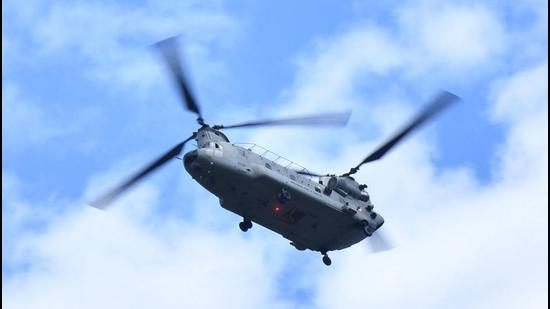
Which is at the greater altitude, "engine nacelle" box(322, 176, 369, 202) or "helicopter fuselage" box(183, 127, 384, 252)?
"engine nacelle" box(322, 176, 369, 202)

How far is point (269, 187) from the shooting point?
51250 mm

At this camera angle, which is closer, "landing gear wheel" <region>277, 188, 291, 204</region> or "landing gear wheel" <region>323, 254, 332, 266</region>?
"landing gear wheel" <region>277, 188, 291, 204</region>

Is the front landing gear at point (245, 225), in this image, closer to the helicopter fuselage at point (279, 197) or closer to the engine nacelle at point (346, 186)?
the helicopter fuselage at point (279, 197)

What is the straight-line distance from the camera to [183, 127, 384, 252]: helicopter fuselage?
50031 millimetres

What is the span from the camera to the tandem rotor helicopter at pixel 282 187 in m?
50.3

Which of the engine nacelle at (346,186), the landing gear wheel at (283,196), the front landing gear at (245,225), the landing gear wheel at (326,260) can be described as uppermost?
the engine nacelle at (346,186)

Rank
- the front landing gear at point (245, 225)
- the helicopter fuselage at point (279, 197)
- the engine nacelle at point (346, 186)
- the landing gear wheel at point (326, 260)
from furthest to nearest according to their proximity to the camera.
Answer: the landing gear wheel at point (326, 260)
the engine nacelle at point (346, 186)
the front landing gear at point (245, 225)
the helicopter fuselage at point (279, 197)

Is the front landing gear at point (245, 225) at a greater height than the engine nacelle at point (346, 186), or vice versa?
the engine nacelle at point (346, 186)

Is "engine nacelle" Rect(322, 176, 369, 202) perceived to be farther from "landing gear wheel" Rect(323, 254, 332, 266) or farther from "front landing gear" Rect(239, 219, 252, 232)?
"front landing gear" Rect(239, 219, 252, 232)

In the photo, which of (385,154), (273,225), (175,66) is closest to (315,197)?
(273,225)

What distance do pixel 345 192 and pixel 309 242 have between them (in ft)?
13.4

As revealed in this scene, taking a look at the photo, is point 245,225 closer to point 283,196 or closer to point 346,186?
point 283,196

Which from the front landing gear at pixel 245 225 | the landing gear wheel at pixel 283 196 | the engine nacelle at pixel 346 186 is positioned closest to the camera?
the landing gear wheel at pixel 283 196

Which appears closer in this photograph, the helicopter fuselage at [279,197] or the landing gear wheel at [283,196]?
the helicopter fuselage at [279,197]
